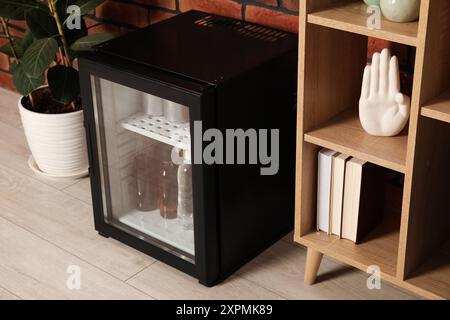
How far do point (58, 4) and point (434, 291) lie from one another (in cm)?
134

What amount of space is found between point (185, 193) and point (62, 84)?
53cm

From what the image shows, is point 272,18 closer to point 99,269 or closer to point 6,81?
point 99,269

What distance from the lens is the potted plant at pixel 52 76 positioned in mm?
2217

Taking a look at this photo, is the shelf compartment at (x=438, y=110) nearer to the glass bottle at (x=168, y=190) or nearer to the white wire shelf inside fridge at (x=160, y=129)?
the white wire shelf inside fridge at (x=160, y=129)

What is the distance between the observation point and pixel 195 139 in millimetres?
1812

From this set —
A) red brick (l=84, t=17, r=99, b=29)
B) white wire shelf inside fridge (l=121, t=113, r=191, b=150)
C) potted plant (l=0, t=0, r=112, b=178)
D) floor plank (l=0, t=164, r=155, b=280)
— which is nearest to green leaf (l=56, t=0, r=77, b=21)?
potted plant (l=0, t=0, r=112, b=178)

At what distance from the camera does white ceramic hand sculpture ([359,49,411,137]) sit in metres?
1.68

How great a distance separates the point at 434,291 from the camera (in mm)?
1755

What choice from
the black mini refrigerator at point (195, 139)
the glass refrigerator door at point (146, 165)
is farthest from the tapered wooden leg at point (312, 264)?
the glass refrigerator door at point (146, 165)

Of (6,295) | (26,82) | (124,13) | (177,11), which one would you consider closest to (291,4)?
(177,11)

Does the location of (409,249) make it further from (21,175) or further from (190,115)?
(21,175)

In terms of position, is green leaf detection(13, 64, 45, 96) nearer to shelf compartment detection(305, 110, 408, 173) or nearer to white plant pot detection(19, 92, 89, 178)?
white plant pot detection(19, 92, 89, 178)

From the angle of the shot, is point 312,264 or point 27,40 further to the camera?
point 27,40
